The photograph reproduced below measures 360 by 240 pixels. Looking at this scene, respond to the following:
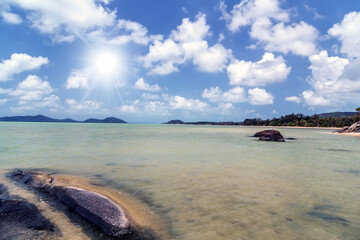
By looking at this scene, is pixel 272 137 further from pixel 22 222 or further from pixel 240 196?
pixel 22 222

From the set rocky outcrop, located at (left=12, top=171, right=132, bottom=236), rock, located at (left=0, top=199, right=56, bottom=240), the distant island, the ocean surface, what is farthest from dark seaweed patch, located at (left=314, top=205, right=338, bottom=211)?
the distant island

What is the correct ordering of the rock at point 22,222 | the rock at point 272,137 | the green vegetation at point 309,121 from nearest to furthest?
the rock at point 22,222, the rock at point 272,137, the green vegetation at point 309,121

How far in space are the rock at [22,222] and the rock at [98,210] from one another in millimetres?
717

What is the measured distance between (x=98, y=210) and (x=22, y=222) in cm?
161

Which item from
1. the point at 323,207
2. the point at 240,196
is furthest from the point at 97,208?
the point at 323,207

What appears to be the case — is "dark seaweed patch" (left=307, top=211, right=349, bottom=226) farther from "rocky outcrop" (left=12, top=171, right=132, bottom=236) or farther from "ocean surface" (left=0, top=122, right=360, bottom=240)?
"rocky outcrop" (left=12, top=171, right=132, bottom=236)

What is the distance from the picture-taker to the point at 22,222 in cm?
437

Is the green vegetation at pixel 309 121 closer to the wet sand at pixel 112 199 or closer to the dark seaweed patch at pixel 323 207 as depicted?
the dark seaweed patch at pixel 323 207

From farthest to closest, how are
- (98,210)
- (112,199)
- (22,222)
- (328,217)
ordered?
1. (112,199)
2. (328,217)
3. (98,210)
4. (22,222)

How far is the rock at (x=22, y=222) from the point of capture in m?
3.92

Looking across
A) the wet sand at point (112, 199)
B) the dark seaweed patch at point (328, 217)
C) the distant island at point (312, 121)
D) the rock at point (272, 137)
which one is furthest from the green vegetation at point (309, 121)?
the wet sand at point (112, 199)

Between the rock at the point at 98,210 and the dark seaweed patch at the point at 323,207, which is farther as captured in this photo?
the dark seaweed patch at the point at 323,207

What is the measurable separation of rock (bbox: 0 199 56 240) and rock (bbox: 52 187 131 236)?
717 millimetres

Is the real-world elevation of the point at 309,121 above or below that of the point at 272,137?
above
